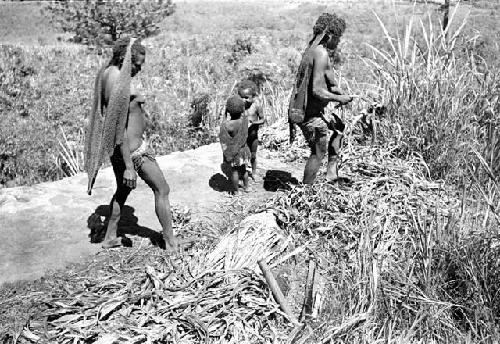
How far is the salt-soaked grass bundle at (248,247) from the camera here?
13.2 feet

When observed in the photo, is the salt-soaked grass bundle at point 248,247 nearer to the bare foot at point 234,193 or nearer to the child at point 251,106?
the bare foot at point 234,193

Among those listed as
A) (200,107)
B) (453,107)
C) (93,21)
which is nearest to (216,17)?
(93,21)

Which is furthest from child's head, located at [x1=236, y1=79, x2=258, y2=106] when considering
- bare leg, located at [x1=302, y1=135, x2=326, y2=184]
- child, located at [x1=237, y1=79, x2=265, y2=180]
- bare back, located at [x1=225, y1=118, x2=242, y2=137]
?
bare leg, located at [x1=302, y1=135, x2=326, y2=184]

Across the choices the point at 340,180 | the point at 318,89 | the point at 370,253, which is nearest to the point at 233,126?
the point at 318,89

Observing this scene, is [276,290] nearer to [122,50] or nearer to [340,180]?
[122,50]

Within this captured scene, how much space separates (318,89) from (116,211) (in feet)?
6.79

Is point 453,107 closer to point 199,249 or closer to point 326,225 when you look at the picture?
point 326,225

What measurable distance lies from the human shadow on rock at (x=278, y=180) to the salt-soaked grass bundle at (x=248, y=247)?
158cm

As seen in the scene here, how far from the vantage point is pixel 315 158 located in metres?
5.18

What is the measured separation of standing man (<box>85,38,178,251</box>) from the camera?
397 cm

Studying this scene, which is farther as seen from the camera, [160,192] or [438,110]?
[438,110]

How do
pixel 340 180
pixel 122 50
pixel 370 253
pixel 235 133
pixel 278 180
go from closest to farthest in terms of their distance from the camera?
pixel 370 253, pixel 122 50, pixel 235 133, pixel 340 180, pixel 278 180

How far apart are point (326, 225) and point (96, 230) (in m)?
2.13

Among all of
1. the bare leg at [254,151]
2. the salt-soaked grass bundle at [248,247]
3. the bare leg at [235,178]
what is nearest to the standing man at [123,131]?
the salt-soaked grass bundle at [248,247]
